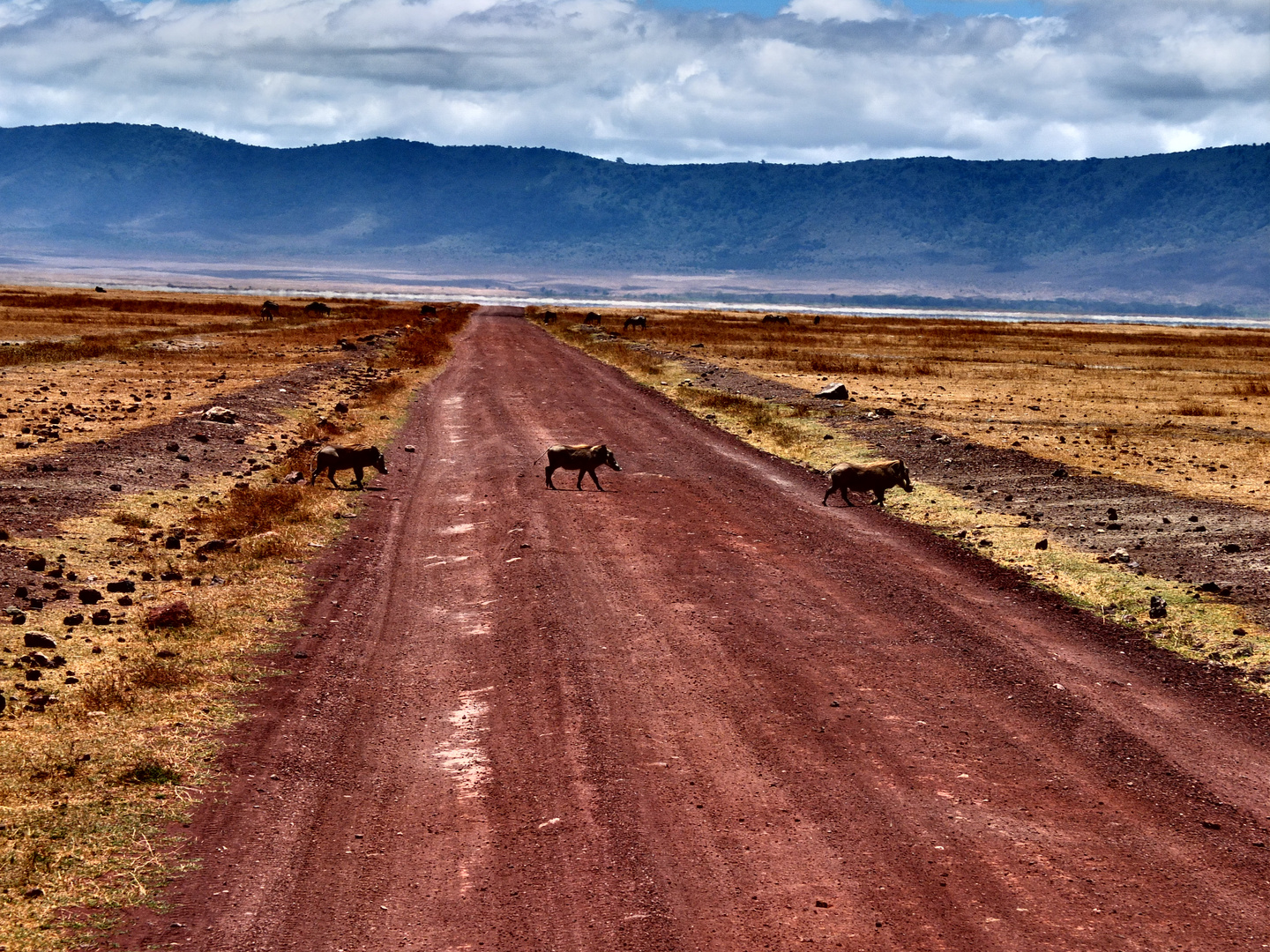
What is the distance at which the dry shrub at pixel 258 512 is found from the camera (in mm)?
19219

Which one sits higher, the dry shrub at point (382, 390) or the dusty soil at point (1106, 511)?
the dry shrub at point (382, 390)

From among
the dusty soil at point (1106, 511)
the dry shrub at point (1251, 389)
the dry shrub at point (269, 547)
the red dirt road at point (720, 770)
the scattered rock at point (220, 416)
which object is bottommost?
the red dirt road at point (720, 770)

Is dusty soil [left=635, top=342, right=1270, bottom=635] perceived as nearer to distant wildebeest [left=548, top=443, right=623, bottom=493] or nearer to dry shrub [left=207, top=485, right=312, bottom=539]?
distant wildebeest [left=548, top=443, right=623, bottom=493]

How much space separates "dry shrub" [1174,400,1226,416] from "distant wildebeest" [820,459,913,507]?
20.9 meters

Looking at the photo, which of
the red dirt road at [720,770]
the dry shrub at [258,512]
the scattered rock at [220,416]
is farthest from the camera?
the scattered rock at [220,416]

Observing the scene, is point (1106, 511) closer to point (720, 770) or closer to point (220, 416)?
point (720, 770)

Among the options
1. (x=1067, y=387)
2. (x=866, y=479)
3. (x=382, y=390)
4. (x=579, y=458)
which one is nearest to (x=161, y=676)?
(x=579, y=458)

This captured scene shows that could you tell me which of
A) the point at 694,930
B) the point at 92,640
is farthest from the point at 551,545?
the point at 694,930

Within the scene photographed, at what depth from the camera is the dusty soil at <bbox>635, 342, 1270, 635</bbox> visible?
58.6ft

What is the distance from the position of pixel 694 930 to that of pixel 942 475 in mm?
20018

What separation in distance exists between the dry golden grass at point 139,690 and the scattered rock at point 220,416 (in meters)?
3.46

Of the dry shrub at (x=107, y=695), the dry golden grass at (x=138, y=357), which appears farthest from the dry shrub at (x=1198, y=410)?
the dry shrub at (x=107, y=695)

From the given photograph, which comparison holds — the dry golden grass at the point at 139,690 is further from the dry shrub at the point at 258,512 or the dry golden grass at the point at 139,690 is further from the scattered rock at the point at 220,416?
the scattered rock at the point at 220,416

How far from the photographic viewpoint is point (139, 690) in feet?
39.5
